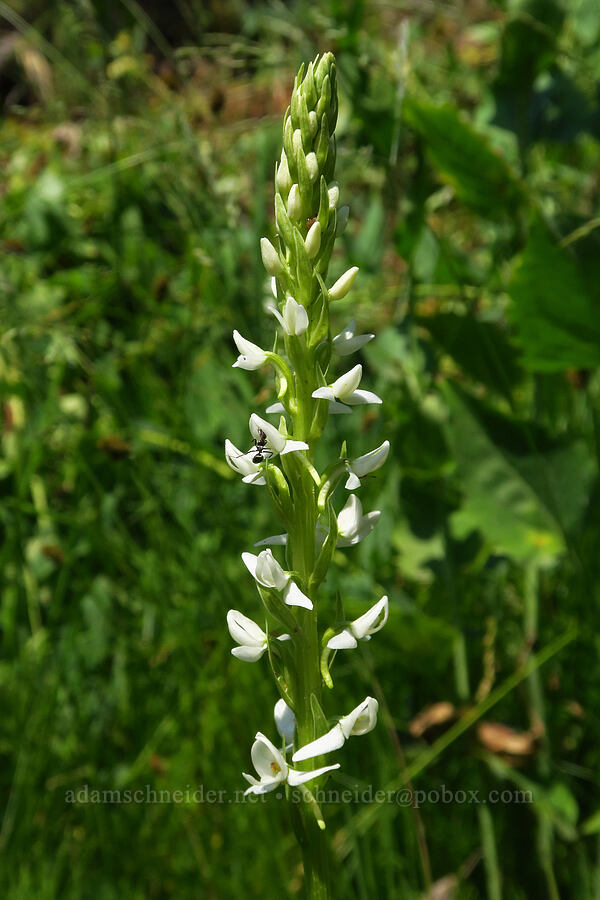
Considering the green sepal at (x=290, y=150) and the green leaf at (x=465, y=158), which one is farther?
the green leaf at (x=465, y=158)

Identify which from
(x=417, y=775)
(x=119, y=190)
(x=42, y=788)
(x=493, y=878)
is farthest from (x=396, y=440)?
(x=119, y=190)

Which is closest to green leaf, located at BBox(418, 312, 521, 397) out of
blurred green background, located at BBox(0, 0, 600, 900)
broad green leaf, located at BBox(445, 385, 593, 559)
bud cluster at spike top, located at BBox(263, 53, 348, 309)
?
blurred green background, located at BBox(0, 0, 600, 900)

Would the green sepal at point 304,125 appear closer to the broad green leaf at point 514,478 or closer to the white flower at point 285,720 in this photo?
the white flower at point 285,720

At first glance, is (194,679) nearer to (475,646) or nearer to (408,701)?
(408,701)

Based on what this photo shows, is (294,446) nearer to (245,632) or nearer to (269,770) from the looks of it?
(245,632)

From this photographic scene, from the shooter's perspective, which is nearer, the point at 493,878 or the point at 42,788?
the point at 493,878

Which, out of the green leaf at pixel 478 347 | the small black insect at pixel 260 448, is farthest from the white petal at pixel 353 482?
the green leaf at pixel 478 347
